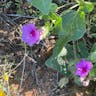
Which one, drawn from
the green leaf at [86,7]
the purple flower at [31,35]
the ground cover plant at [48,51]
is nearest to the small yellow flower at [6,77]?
the ground cover plant at [48,51]

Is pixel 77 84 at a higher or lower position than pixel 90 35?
lower

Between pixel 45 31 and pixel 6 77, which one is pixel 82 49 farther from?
pixel 6 77

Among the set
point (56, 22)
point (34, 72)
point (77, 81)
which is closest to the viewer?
point (56, 22)

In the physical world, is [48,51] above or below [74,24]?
below

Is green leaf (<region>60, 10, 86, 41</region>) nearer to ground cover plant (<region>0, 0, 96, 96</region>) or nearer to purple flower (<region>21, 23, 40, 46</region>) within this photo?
ground cover plant (<region>0, 0, 96, 96</region>)

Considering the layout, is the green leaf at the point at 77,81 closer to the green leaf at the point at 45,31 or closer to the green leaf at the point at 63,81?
the green leaf at the point at 63,81

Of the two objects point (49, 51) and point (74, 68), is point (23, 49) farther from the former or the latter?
point (74, 68)

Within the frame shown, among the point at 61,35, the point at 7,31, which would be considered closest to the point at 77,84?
the point at 61,35

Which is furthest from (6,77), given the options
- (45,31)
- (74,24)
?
(74,24)

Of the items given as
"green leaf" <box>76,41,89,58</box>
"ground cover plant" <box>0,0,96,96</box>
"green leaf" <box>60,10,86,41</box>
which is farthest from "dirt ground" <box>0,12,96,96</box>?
"green leaf" <box>60,10,86,41</box>
